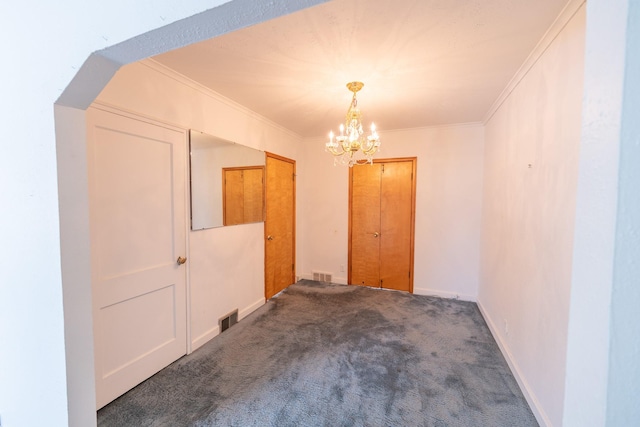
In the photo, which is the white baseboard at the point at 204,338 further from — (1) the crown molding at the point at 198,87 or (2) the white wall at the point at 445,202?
(2) the white wall at the point at 445,202

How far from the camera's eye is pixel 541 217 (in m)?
1.75

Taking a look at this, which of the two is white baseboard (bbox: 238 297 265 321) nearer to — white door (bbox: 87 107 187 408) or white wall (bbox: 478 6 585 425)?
white door (bbox: 87 107 187 408)

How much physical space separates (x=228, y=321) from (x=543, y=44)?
11.8ft

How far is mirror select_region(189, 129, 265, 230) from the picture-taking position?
2.45 meters

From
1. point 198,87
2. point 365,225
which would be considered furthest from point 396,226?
point 198,87

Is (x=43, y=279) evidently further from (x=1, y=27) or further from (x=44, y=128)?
(x=1, y=27)

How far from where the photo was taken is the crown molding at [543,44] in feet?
4.64

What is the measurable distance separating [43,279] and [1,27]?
958 millimetres

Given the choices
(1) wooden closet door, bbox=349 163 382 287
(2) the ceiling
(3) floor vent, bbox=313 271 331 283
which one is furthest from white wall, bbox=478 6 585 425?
(3) floor vent, bbox=313 271 331 283

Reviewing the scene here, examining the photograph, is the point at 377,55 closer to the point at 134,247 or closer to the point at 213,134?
the point at 213,134

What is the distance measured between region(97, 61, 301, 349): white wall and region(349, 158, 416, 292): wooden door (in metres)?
1.53

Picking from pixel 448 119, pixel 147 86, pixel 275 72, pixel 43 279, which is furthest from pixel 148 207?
pixel 448 119

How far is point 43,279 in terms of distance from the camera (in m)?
0.99

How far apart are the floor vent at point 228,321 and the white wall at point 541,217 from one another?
2684 millimetres
